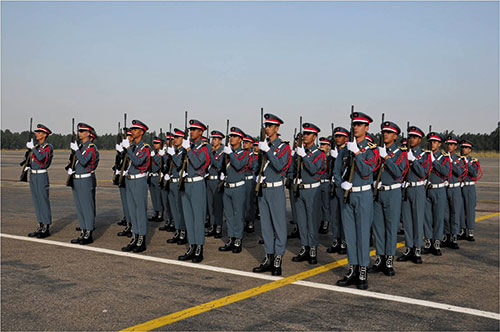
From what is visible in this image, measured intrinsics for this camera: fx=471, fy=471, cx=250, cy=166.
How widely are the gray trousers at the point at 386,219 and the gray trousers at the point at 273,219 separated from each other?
4.78 feet

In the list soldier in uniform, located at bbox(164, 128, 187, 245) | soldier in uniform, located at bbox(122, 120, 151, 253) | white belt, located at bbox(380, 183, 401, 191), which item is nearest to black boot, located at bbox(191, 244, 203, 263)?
soldier in uniform, located at bbox(122, 120, 151, 253)

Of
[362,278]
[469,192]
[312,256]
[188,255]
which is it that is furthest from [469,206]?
[188,255]

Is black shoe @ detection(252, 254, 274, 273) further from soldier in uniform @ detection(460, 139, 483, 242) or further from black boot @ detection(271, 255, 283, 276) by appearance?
soldier in uniform @ detection(460, 139, 483, 242)

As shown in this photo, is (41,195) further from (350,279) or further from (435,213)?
(435,213)

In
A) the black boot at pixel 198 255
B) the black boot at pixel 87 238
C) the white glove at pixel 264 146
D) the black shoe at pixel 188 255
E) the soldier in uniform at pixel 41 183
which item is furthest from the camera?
the soldier in uniform at pixel 41 183

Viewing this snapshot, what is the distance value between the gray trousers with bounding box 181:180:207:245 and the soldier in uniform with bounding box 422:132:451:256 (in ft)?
13.5

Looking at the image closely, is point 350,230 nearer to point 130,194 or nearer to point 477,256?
point 477,256

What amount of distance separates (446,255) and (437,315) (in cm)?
362

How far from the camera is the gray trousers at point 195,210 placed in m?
7.93

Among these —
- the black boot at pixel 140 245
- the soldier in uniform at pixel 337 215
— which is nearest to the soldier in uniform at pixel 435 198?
the soldier in uniform at pixel 337 215

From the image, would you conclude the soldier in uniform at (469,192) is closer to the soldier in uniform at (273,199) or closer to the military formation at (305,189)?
the military formation at (305,189)

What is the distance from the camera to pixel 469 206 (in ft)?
33.2

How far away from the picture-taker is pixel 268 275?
694 centimetres

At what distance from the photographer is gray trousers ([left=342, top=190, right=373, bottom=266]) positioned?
253 inches
